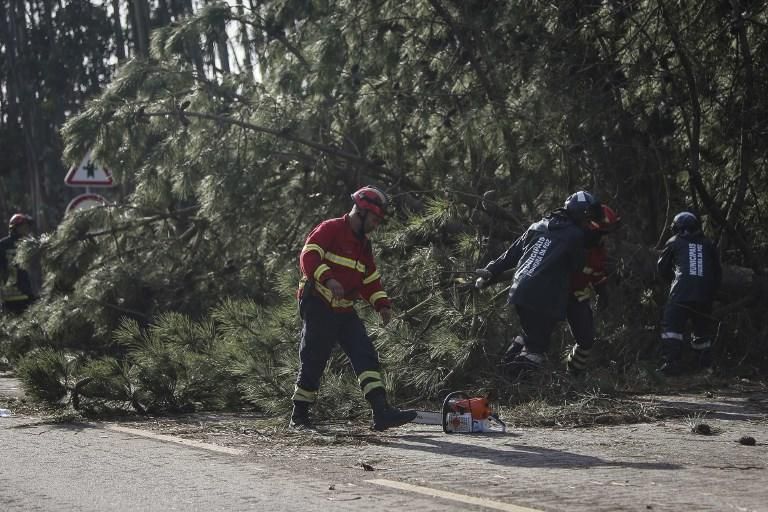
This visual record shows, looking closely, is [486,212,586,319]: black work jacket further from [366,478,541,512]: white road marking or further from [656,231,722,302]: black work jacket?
[366,478,541,512]: white road marking

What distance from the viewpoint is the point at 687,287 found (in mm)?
10711

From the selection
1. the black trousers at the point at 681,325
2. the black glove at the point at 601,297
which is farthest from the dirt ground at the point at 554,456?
the black trousers at the point at 681,325

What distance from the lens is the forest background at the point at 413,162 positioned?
10516 mm

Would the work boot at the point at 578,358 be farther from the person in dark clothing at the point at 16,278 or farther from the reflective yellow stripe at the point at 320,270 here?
the person in dark clothing at the point at 16,278

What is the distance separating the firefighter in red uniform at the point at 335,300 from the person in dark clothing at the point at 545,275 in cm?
154

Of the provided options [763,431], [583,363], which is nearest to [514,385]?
[583,363]

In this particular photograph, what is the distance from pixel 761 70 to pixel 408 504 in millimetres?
8121

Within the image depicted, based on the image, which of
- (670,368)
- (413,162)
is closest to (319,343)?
(670,368)

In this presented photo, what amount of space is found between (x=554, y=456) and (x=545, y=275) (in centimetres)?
280

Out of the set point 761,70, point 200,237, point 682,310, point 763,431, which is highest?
point 761,70

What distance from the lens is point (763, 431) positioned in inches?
301

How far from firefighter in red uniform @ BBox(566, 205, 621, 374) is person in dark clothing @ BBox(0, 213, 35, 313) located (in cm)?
813

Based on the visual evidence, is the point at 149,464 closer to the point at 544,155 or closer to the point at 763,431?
the point at 763,431

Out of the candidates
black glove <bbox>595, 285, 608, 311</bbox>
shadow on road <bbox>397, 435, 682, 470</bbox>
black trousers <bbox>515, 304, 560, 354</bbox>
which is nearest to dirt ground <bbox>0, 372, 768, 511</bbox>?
shadow on road <bbox>397, 435, 682, 470</bbox>
